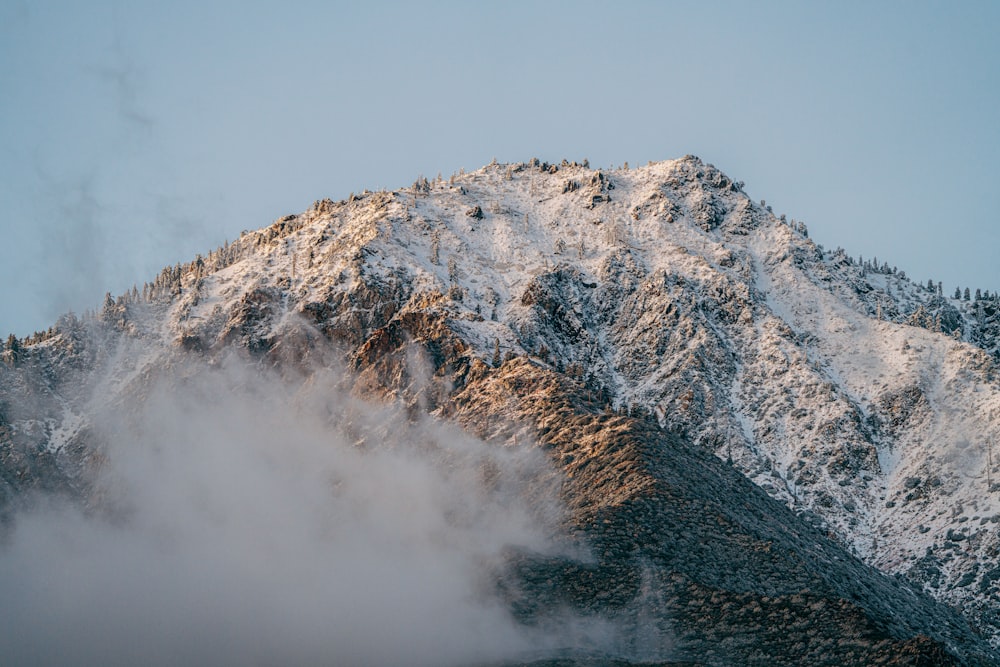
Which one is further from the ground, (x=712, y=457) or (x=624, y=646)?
(x=712, y=457)

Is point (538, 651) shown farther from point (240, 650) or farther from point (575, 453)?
point (240, 650)

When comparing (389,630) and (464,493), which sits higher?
(464,493)

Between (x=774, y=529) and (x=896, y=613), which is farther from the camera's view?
(x=774, y=529)

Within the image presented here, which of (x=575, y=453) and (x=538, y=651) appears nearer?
(x=538, y=651)

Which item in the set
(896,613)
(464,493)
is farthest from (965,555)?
(464,493)

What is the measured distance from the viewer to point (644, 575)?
169 m

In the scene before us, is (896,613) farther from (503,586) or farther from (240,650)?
(240,650)

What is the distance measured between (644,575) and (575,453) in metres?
23.4

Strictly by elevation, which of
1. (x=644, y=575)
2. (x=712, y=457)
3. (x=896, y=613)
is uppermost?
(x=712, y=457)

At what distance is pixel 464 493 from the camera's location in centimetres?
19262

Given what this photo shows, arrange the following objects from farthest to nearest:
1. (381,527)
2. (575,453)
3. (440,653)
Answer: (381,527) → (575,453) → (440,653)

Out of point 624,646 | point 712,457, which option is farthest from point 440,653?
point 712,457

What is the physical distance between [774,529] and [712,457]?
897 inches

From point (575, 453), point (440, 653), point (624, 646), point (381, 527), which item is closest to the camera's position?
point (624, 646)
